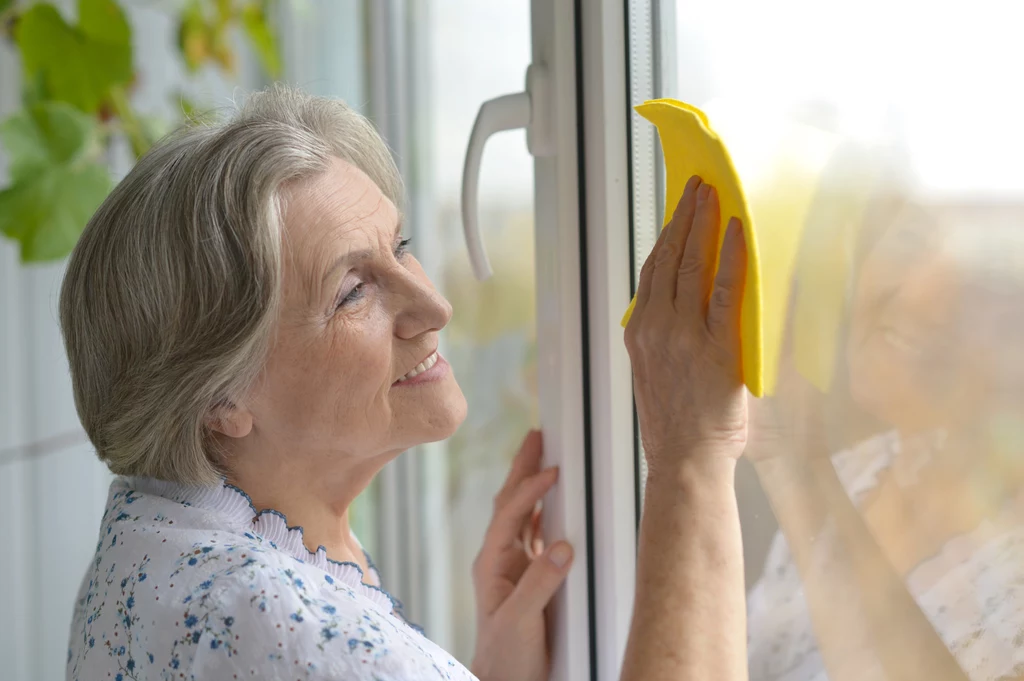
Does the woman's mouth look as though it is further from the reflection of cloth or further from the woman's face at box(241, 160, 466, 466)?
the reflection of cloth

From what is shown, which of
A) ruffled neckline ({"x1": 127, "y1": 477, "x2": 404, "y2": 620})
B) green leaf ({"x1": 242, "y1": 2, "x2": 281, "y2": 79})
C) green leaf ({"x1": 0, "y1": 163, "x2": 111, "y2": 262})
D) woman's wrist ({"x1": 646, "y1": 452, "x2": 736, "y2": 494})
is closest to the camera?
woman's wrist ({"x1": 646, "y1": 452, "x2": 736, "y2": 494})

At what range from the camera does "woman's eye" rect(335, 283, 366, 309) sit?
0.81 metres

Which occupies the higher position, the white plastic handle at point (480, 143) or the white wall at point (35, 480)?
the white plastic handle at point (480, 143)

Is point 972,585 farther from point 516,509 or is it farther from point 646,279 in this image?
point 516,509

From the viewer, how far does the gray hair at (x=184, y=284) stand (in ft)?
2.49

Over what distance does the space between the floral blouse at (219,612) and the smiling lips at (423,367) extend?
194mm

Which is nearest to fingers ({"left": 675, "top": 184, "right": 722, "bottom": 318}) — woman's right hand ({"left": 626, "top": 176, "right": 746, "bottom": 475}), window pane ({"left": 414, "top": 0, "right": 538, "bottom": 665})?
woman's right hand ({"left": 626, "top": 176, "right": 746, "bottom": 475})

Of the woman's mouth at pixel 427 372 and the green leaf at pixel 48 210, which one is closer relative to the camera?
the woman's mouth at pixel 427 372

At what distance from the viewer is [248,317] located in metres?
0.76

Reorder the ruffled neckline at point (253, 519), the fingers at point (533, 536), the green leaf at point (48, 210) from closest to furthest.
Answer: the ruffled neckline at point (253, 519) < the fingers at point (533, 536) < the green leaf at point (48, 210)

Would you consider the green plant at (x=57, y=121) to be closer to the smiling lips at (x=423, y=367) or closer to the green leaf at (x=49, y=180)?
the green leaf at (x=49, y=180)

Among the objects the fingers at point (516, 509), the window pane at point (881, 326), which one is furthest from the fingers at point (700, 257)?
the fingers at point (516, 509)

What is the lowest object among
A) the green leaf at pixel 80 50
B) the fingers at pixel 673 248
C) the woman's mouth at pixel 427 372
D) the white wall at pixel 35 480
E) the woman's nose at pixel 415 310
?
the white wall at pixel 35 480

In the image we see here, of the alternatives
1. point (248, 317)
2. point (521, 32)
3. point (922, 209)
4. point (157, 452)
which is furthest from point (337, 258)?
point (521, 32)
